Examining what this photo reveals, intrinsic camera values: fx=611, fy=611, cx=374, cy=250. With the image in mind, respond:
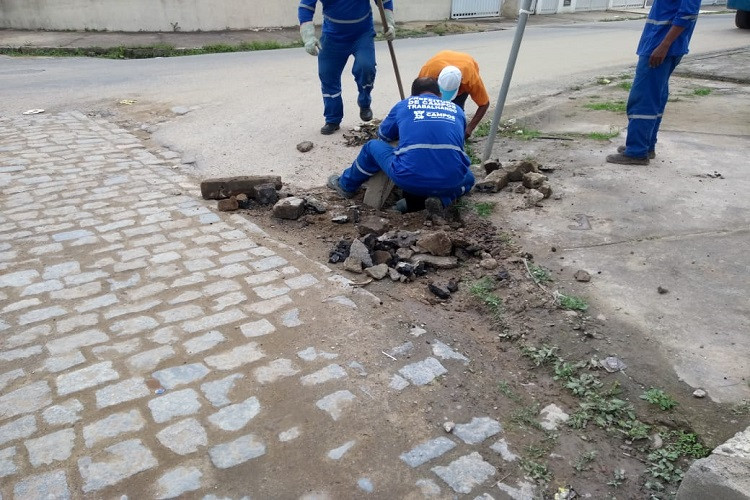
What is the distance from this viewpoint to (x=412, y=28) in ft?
59.2

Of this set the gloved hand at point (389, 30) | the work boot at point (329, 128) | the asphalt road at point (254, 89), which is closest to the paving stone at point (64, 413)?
the asphalt road at point (254, 89)

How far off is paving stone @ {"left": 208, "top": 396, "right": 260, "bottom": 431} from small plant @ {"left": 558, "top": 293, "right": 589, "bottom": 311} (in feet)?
5.83

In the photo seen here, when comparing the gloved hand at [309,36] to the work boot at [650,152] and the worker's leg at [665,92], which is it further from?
the worker's leg at [665,92]

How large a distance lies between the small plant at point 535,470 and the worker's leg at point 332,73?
513 centimetres

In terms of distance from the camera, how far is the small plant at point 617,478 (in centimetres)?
241

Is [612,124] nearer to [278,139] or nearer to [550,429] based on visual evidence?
[278,139]

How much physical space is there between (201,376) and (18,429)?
766 millimetres

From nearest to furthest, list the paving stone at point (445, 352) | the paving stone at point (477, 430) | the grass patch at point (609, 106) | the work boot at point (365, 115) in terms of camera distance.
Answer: the paving stone at point (477, 430)
the paving stone at point (445, 352)
the work boot at point (365, 115)
the grass patch at point (609, 106)

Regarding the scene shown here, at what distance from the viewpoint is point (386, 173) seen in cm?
473

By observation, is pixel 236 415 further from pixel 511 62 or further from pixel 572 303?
pixel 511 62

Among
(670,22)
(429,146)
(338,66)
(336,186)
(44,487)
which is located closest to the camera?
(44,487)

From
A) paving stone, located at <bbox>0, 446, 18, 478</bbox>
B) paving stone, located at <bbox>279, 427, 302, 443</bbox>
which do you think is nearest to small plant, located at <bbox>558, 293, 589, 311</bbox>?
Result: paving stone, located at <bbox>279, 427, 302, 443</bbox>

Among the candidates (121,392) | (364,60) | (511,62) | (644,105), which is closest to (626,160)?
(644,105)

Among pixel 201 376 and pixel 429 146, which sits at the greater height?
pixel 429 146
